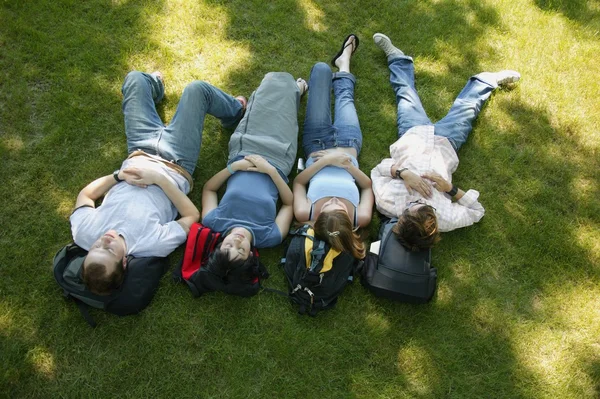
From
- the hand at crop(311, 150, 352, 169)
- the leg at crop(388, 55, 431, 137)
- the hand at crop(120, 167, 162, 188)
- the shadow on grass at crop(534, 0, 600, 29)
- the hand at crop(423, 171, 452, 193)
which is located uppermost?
the shadow on grass at crop(534, 0, 600, 29)

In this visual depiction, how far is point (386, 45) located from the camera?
5121 millimetres

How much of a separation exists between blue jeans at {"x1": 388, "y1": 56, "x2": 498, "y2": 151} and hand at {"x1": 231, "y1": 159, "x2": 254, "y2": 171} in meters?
1.78

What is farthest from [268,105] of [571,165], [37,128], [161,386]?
[571,165]

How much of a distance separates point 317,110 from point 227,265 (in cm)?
204

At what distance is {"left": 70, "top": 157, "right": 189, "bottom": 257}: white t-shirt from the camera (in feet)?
11.8

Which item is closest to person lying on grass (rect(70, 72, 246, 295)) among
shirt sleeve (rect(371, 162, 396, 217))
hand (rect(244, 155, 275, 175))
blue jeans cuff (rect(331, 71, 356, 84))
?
hand (rect(244, 155, 275, 175))

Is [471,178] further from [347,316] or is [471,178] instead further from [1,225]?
[1,225]

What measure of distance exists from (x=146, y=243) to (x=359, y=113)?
9.12 ft

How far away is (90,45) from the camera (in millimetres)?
4930

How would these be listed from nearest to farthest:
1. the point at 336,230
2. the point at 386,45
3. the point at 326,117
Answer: the point at 336,230 < the point at 326,117 < the point at 386,45

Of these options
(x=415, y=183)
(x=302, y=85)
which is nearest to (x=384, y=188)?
(x=415, y=183)

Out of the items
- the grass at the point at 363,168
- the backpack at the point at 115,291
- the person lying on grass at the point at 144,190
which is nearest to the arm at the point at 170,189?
the person lying on grass at the point at 144,190

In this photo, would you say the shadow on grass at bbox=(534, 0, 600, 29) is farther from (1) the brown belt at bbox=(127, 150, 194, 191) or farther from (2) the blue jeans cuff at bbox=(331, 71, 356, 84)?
(1) the brown belt at bbox=(127, 150, 194, 191)

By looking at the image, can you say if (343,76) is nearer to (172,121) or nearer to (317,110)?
(317,110)
